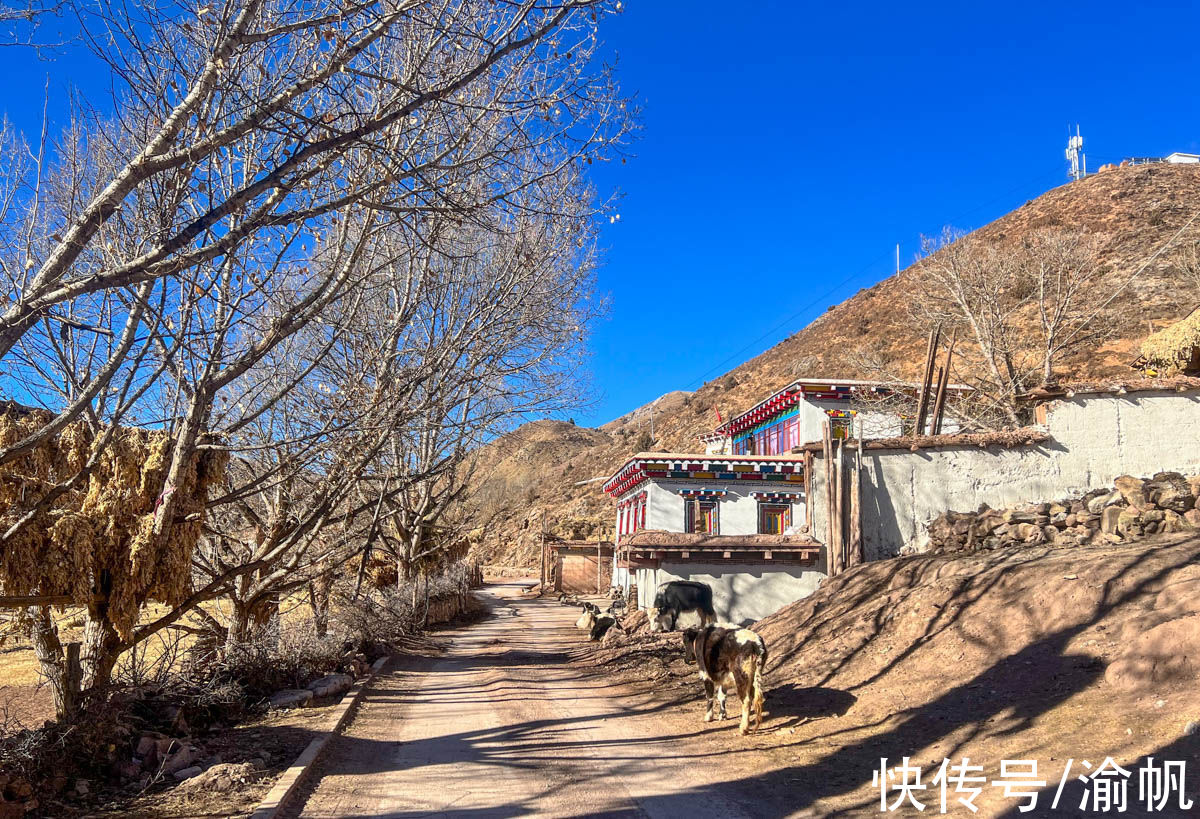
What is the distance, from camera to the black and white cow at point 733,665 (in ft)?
31.5

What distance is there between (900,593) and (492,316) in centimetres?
807

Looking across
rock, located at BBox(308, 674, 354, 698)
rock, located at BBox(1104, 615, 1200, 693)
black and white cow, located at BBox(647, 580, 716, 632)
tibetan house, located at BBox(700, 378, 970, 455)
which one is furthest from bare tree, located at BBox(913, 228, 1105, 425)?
rock, located at BBox(308, 674, 354, 698)

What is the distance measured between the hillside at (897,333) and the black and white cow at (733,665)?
107ft

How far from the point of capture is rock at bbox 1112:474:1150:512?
46.8 feet

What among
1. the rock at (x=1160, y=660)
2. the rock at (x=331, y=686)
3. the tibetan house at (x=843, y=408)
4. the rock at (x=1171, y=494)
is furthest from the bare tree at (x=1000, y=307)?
the rock at (x=331, y=686)

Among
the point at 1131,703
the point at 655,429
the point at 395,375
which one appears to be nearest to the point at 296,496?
the point at 395,375

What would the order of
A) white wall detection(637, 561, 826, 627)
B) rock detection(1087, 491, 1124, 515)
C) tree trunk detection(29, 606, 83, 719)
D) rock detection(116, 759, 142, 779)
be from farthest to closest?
white wall detection(637, 561, 826, 627), rock detection(1087, 491, 1124, 515), tree trunk detection(29, 606, 83, 719), rock detection(116, 759, 142, 779)

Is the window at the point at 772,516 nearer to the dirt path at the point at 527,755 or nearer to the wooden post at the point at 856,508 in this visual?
the wooden post at the point at 856,508

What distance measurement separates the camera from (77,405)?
230 inches

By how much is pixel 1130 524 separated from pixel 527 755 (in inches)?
418

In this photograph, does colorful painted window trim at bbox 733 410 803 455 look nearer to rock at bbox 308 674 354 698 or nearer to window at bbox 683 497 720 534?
window at bbox 683 497 720 534

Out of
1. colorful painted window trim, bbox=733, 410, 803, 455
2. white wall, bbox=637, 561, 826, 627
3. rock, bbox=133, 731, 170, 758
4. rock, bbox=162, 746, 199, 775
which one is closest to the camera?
rock, bbox=162, 746, 199, 775

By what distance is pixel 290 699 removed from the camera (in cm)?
1077

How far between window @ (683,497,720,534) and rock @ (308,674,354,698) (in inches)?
665
